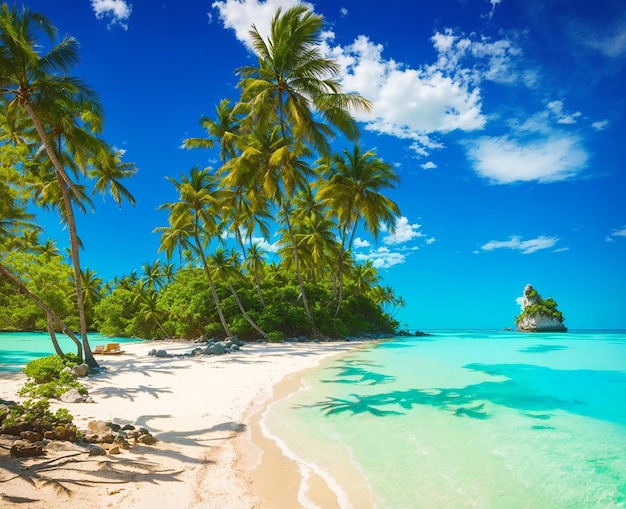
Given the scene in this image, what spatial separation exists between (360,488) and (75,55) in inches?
526

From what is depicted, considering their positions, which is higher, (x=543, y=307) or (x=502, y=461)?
(x=543, y=307)

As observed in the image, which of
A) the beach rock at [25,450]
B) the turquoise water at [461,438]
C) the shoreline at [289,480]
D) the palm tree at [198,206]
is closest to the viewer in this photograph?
the shoreline at [289,480]

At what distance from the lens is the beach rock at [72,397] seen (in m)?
6.63

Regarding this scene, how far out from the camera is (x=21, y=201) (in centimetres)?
1305

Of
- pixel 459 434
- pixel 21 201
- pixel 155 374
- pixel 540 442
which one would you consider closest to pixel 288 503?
pixel 459 434

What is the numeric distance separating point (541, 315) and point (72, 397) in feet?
203

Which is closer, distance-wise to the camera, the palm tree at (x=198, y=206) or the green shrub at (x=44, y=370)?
the green shrub at (x=44, y=370)

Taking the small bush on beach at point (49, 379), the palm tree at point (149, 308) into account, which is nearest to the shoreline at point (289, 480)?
the small bush on beach at point (49, 379)

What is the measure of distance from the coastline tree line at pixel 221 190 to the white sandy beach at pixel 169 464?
5.22 meters

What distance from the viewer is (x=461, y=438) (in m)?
5.68

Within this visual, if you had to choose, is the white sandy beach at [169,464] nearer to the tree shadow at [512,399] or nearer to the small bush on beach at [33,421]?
the small bush on beach at [33,421]

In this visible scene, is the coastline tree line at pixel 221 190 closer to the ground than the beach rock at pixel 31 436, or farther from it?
farther from it

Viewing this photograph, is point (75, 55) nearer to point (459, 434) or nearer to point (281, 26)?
point (281, 26)

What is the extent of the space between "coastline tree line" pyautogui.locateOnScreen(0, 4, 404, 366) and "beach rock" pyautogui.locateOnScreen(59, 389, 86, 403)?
422 cm
